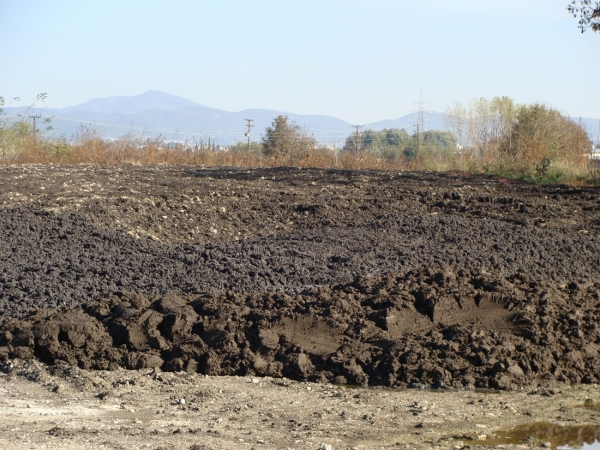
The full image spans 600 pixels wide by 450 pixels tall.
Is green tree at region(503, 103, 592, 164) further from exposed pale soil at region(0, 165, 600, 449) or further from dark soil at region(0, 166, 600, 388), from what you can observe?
exposed pale soil at region(0, 165, 600, 449)

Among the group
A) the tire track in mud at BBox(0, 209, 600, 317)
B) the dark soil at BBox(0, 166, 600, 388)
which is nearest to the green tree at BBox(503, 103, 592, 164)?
the dark soil at BBox(0, 166, 600, 388)

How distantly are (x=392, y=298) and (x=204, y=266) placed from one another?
2.46 meters

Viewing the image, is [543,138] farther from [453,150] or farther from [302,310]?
[302,310]

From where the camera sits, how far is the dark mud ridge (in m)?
5.35

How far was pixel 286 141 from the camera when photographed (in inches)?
1241

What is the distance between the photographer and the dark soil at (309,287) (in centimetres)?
545

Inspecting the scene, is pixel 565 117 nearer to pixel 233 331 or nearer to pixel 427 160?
pixel 427 160

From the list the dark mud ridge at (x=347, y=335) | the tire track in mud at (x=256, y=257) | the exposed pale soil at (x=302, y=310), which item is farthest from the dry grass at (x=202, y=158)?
the dark mud ridge at (x=347, y=335)

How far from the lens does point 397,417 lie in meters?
4.50

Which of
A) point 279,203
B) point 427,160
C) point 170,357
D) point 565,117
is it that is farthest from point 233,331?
point 565,117

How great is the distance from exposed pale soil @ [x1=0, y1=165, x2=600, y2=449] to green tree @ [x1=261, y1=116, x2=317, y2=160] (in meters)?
17.0

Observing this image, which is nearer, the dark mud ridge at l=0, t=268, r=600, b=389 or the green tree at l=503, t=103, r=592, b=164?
the dark mud ridge at l=0, t=268, r=600, b=389

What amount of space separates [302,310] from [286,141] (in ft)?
84.9

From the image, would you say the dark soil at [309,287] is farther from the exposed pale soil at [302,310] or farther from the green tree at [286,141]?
the green tree at [286,141]
